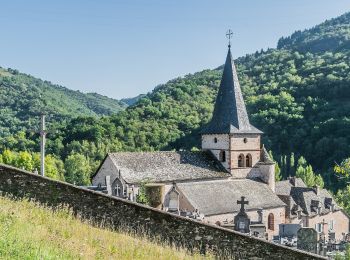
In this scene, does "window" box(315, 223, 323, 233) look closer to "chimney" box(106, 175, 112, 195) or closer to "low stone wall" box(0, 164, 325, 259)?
"chimney" box(106, 175, 112, 195)

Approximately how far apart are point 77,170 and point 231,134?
30.3m

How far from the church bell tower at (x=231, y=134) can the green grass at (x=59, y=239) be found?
3179 centimetres

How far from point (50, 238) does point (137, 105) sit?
9780cm

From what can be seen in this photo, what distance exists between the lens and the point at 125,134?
85.6 metres

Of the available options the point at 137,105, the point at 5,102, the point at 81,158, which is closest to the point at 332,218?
the point at 81,158

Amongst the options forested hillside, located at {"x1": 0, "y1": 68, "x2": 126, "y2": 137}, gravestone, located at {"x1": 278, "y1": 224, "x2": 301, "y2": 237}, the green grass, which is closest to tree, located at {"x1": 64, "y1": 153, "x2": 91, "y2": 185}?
forested hillside, located at {"x1": 0, "y1": 68, "x2": 126, "y2": 137}

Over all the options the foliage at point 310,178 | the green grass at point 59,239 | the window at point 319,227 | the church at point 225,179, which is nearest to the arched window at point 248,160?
the church at point 225,179

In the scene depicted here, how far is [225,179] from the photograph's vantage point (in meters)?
39.9

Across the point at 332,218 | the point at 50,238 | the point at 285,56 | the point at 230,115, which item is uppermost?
the point at 285,56

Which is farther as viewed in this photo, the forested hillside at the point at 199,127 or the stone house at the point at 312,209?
the forested hillside at the point at 199,127

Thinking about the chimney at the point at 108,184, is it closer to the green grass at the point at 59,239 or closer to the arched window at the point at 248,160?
the arched window at the point at 248,160

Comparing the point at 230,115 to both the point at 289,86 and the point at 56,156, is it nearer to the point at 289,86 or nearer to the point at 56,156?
the point at 56,156

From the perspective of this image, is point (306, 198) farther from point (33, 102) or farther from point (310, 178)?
point (33, 102)

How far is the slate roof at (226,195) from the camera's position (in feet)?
113
